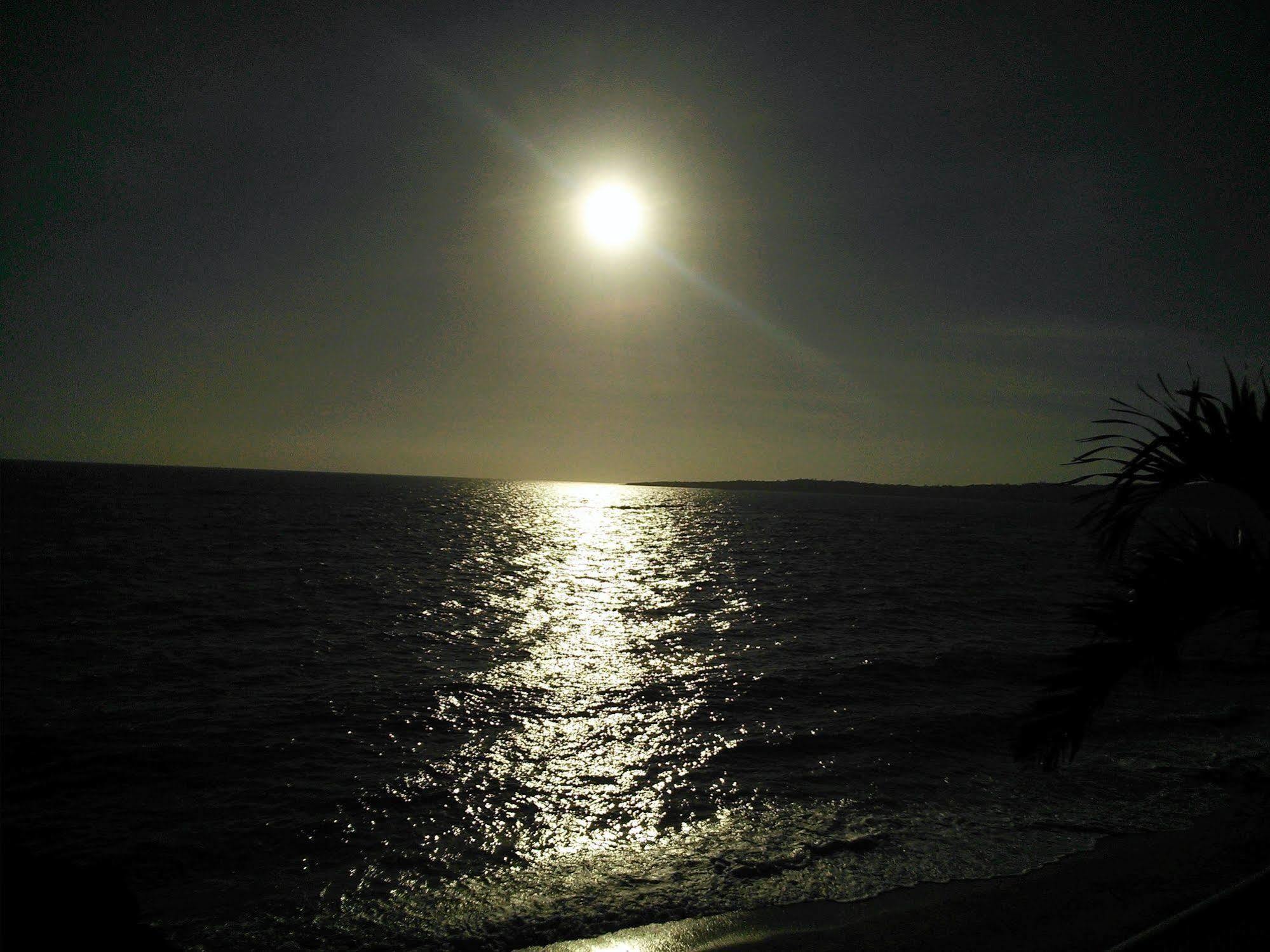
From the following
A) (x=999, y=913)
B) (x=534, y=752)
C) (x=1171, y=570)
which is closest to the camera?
(x=1171, y=570)

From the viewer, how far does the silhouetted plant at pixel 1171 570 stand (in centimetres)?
418

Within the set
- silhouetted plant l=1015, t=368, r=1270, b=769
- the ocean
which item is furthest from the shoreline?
silhouetted plant l=1015, t=368, r=1270, b=769

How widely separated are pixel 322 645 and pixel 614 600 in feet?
42.9

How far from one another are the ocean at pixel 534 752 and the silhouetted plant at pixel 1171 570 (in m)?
0.50

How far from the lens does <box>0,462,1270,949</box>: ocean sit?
7.82 metres

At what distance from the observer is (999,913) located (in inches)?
276

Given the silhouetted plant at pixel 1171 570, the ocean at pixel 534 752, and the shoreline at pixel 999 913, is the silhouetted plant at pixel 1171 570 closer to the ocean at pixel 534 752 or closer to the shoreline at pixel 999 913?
the ocean at pixel 534 752

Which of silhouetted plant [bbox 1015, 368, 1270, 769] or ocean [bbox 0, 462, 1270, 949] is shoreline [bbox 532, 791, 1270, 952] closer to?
ocean [bbox 0, 462, 1270, 949]

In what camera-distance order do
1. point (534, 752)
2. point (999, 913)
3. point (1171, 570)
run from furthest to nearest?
point (534, 752) → point (999, 913) → point (1171, 570)

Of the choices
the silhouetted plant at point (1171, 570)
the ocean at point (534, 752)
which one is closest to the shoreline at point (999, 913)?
the ocean at point (534, 752)

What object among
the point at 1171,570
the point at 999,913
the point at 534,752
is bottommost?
the point at 534,752

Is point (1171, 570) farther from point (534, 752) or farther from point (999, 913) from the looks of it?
point (534, 752)

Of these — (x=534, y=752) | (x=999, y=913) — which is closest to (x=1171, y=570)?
(x=999, y=913)

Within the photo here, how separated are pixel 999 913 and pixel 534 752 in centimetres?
725
